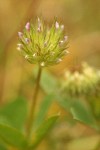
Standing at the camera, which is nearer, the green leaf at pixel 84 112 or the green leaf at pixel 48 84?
the green leaf at pixel 84 112

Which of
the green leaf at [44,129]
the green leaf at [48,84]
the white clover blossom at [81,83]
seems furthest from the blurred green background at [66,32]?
the green leaf at [44,129]

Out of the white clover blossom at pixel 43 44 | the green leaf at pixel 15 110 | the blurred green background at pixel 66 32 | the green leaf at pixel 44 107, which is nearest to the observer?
the white clover blossom at pixel 43 44

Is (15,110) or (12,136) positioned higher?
(15,110)

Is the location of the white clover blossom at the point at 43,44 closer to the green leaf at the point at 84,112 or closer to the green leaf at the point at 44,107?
the green leaf at the point at 44,107

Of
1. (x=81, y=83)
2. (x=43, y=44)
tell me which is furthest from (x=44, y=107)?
(x=43, y=44)

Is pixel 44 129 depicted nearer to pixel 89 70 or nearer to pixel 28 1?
pixel 89 70

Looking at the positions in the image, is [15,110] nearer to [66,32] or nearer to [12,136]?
[12,136]

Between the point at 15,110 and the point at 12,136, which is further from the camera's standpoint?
the point at 15,110
